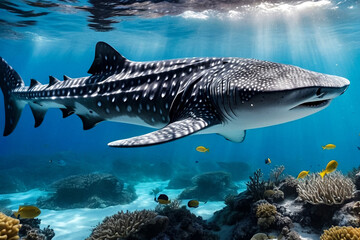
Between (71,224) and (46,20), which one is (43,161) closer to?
(46,20)

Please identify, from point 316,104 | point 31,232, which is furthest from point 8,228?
point 316,104

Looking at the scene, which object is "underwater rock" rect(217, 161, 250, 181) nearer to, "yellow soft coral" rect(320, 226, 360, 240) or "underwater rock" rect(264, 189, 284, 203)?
"underwater rock" rect(264, 189, 284, 203)

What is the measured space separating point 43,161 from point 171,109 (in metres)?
29.8

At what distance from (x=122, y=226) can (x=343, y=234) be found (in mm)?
4380

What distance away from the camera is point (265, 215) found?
5.57 m

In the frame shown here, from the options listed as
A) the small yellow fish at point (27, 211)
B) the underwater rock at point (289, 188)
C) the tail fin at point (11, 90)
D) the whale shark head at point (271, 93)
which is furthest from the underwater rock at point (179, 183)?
the whale shark head at point (271, 93)

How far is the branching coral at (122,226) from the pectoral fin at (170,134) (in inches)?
129

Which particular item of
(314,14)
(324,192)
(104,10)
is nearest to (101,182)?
(104,10)

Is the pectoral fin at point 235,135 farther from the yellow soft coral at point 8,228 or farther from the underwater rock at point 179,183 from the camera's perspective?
the underwater rock at point 179,183

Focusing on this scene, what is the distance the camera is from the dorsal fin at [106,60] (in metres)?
5.65

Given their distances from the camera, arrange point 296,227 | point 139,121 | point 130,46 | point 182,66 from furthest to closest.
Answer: point 130,46
point 296,227
point 139,121
point 182,66

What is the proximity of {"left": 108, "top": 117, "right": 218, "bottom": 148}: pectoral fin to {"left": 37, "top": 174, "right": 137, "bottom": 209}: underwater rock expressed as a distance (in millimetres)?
12238

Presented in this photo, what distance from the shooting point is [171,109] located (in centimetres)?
415

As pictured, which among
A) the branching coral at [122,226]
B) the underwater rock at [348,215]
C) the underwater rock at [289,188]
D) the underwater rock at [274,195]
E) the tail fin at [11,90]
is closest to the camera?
the underwater rock at [348,215]
